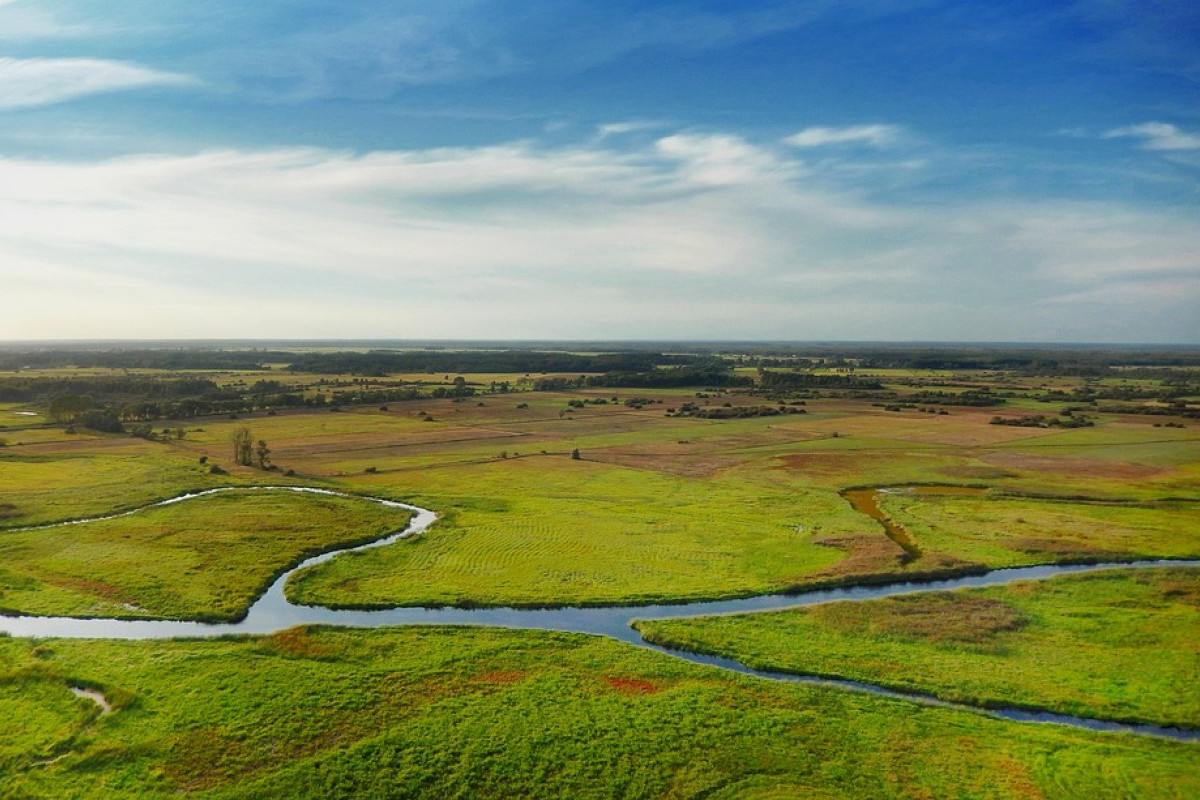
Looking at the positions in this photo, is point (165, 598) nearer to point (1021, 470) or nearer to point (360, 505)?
point (360, 505)

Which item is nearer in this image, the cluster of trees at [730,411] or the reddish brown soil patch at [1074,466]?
the reddish brown soil patch at [1074,466]

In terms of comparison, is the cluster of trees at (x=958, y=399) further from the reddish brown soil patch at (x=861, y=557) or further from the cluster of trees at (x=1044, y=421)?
the reddish brown soil patch at (x=861, y=557)

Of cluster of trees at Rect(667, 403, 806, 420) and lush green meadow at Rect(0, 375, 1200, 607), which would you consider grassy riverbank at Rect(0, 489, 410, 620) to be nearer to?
lush green meadow at Rect(0, 375, 1200, 607)

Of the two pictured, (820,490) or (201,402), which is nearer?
(820,490)

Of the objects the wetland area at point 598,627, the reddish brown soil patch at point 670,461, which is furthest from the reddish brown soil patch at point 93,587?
the reddish brown soil patch at point 670,461

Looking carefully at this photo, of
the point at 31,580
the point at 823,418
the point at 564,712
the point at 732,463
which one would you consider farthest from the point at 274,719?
the point at 823,418

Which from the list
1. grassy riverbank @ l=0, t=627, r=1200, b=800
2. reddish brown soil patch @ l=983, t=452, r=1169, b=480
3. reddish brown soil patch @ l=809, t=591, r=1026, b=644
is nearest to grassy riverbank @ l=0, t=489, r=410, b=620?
grassy riverbank @ l=0, t=627, r=1200, b=800
